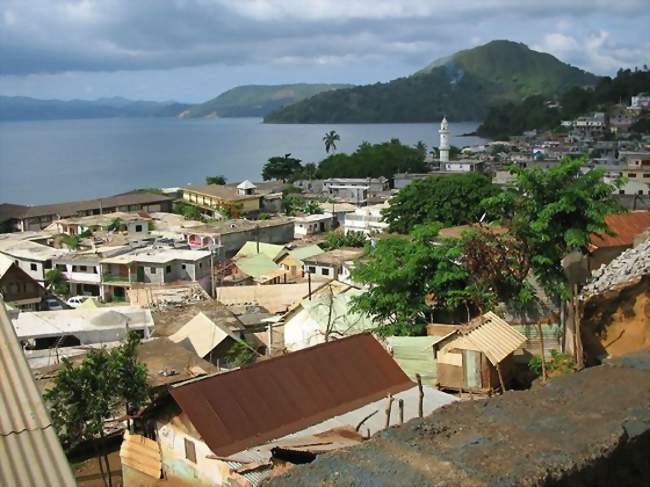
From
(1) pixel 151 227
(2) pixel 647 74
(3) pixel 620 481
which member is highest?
(2) pixel 647 74

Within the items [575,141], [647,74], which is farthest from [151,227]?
[647,74]

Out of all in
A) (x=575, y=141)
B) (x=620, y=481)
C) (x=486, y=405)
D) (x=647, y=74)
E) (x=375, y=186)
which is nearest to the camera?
(x=620, y=481)

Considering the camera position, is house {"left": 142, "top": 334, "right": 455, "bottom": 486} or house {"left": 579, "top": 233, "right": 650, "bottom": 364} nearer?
house {"left": 142, "top": 334, "right": 455, "bottom": 486}

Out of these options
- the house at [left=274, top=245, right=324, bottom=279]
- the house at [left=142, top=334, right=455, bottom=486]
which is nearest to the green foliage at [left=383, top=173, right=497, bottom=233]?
the house at [left=274, top=245, right=324, bottom=279]

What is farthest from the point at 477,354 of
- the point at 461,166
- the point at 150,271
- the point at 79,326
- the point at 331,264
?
the point at 461,166

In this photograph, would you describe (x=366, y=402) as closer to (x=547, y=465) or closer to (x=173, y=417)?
(x=173, y=417)

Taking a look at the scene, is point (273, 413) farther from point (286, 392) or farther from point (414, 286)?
point (414, 286)

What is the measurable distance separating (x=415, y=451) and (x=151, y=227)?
35.5m

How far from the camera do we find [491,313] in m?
10.6

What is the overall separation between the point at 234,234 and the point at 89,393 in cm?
2296

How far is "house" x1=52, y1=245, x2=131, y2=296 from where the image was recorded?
2633cm

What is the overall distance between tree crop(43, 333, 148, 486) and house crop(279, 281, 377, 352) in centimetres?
468

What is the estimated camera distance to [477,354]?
33.7ft

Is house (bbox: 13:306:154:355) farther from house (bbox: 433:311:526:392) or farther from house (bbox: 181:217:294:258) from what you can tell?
house (bbox: 181:217:294:258)
